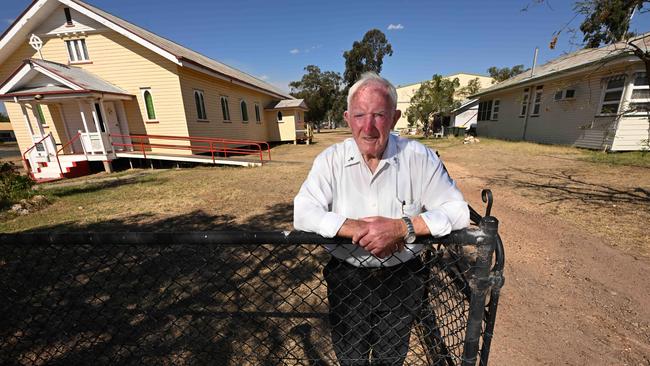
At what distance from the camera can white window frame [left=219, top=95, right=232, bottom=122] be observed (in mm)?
14992

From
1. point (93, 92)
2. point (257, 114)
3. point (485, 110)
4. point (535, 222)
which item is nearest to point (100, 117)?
point (93, 92)

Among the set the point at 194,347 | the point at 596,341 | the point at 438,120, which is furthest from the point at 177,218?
the point at 438,120

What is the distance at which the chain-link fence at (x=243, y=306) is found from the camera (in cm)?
121

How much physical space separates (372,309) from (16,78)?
1514 cm

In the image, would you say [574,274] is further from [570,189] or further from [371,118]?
[570,189]

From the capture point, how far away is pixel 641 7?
4113mm

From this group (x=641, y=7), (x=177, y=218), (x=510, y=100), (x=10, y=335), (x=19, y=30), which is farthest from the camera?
(x=510, y=100)

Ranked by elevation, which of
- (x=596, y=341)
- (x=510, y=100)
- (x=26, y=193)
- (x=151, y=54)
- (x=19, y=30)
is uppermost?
(x=19, y=30)

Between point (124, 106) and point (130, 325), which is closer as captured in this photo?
point (130, 325)

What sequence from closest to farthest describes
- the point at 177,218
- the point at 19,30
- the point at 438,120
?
the point at 177,218
the point at 19,30
the point at 438,120

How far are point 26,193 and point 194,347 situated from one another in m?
7.61

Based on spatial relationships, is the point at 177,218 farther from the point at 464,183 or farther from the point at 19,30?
the point at 19,30

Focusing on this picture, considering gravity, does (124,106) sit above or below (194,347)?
above

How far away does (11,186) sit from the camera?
6.65 m
